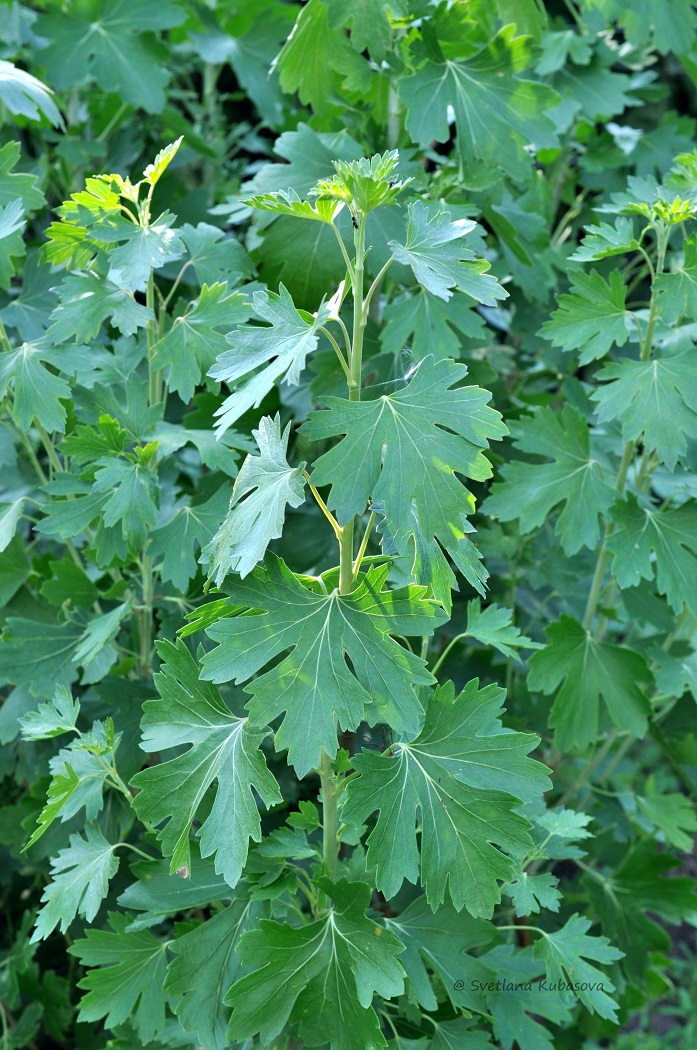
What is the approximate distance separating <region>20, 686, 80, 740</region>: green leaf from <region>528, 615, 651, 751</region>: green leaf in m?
0.59

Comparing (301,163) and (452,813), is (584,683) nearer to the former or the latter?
(452,813)

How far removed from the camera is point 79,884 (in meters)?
1.00

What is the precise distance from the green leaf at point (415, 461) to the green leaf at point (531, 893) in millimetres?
398

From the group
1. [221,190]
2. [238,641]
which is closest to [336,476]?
[238,641]

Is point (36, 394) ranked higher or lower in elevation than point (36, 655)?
higher

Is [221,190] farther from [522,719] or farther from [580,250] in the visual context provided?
[522,719]

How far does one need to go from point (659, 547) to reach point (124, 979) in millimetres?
821

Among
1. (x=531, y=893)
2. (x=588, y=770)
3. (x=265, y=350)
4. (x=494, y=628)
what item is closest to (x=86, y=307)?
(x=265, y=350)

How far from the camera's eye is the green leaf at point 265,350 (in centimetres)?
78

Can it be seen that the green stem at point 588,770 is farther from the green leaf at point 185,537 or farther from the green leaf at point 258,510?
the green leaf at point 258,510

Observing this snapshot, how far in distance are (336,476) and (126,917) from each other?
0.61m

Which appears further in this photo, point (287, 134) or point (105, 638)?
point (287, 134)

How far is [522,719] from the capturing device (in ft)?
4.69

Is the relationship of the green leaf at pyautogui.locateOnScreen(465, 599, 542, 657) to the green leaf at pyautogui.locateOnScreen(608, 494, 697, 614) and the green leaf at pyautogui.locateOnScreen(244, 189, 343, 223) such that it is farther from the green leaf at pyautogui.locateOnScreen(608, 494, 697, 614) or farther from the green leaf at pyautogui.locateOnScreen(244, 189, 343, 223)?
the green leaf at pyautogui.locateOnScreen(244, 189, 343, 223)
